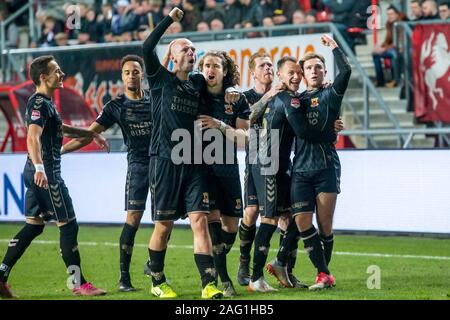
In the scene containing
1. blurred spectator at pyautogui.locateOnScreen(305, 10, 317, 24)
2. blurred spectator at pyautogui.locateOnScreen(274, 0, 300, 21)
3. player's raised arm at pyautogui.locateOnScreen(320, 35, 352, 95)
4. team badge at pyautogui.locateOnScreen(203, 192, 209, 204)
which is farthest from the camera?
blurred spectator at pyautogui.locateOnScreen(274, 0, 300, 21)

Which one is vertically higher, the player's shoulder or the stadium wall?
the player's shoulder

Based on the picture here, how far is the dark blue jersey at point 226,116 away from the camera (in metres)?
10.6

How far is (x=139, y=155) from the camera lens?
1159 centimetres

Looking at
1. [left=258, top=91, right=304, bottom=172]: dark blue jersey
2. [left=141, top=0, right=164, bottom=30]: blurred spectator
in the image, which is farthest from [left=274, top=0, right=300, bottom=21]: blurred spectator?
[left=258, top=91, right=304, bottom=172]: dark blue jersey

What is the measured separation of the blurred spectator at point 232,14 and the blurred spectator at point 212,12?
0.36 ft

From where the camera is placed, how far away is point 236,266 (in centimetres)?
1305

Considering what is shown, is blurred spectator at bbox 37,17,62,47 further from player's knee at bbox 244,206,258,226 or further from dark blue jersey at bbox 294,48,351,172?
dark blue jersey at bbox 294,48,351,172

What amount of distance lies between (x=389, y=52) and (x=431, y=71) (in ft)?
4.72

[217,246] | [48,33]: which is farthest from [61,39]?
[217,246]

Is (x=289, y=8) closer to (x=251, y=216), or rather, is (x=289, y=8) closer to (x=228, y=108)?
(x=251, y=216)

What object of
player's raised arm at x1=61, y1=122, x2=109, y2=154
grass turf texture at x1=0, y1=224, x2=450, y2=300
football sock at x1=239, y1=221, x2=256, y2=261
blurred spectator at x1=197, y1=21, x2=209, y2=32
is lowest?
grass turf texture at x1=0, y1=224, x2=450, y2=300

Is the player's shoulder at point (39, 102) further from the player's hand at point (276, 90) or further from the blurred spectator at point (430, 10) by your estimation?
the blurred spectator at point (430, 10)

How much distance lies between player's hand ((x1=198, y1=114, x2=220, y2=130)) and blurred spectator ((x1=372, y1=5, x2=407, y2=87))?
913 cm

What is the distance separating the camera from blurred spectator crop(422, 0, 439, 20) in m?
18.3
